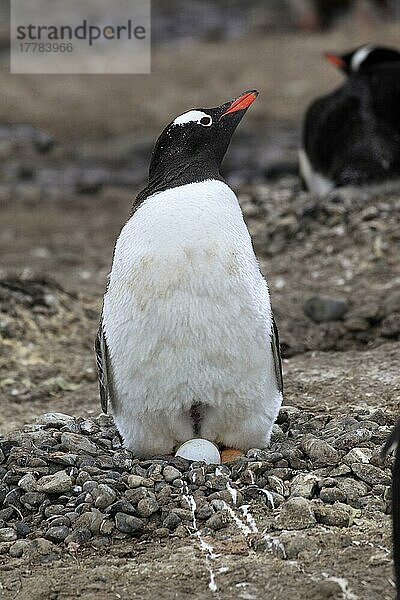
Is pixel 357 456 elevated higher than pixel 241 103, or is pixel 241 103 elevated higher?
pixel 241 103

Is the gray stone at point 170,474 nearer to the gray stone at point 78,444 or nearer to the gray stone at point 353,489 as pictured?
the gray stone at point 78,444

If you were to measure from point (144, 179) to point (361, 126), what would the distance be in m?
3.89

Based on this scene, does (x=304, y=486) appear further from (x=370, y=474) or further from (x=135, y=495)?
(x=135, y=495)

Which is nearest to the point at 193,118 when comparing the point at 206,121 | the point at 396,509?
the point at 206,121

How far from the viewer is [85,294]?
7145mm

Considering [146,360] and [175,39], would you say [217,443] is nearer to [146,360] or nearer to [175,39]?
[146,360]

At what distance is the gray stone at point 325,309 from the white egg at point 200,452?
2.47m

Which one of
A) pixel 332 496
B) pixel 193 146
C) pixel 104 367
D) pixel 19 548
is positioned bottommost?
pixel 19 548

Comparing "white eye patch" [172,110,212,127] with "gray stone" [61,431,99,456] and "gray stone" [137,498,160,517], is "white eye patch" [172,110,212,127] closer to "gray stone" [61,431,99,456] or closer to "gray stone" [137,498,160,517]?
"gray stone" [61,431,99,456]

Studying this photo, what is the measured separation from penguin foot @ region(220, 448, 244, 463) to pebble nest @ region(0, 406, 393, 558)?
0.07 m

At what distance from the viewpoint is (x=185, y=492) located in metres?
3.53

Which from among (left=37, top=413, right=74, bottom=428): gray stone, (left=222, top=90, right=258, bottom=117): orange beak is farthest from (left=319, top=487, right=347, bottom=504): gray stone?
(left=222, top=90, right=258, bottom=117): orange beak

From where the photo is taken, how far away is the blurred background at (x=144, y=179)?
20.1 ft

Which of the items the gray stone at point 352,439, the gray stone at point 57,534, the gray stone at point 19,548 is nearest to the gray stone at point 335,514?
the gray stone at point 352,439
